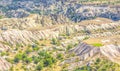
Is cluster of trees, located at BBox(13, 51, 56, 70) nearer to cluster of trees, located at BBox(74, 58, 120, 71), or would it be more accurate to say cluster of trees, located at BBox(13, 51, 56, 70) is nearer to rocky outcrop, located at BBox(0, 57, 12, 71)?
rocky outcrop, located at BBox(0, 57, 12, 71)

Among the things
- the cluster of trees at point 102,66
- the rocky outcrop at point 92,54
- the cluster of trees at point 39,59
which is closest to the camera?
the cluster of trees at point 102,66

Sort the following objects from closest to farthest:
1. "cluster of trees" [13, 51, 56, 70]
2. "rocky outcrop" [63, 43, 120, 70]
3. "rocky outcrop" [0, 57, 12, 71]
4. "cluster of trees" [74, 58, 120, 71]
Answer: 1. "cluster of trees" [74, 58, 120, 71]
2. "rocky outcrop" [0, 57, 12, 71]
3. "rocky outcrop" [63, 43, 120, 70]
4. "cluster of trees" [13, 51, 56, 70]

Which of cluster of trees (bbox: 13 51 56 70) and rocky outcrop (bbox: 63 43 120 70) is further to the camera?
cluster of trees (bbox: 13 51 56 70)

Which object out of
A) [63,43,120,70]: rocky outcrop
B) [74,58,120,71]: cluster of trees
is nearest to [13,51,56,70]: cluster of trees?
[63,43,120,70]: rocky outcrop

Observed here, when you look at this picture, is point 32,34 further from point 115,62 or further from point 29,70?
point 115,62

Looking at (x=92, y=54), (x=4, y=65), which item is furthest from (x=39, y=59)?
(x=92, y=54)

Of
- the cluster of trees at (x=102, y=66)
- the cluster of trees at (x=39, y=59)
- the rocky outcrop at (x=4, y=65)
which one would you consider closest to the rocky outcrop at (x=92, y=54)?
the cluster of trees at (x=102, y=66)

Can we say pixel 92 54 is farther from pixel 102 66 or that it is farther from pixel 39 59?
pixel 39 59

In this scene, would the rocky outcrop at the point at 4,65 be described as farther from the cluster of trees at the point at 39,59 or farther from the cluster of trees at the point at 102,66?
the cluster of trees at the point at 102,66

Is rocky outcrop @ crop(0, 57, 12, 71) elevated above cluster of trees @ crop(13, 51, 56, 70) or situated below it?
above

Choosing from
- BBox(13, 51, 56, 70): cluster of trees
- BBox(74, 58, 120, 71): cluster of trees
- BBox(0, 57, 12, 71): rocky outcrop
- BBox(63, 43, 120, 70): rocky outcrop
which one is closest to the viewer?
BBox(74, 58, 120, 71): cluster of trees

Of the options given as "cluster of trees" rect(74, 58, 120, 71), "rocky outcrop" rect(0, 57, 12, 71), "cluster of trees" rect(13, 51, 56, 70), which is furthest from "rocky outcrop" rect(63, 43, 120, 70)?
"rocky outcrop" rect(0, 57, 12, 71)

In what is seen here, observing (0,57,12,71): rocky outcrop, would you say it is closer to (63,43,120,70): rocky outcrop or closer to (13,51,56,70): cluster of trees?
(13,51,56,70): cluster of trees
